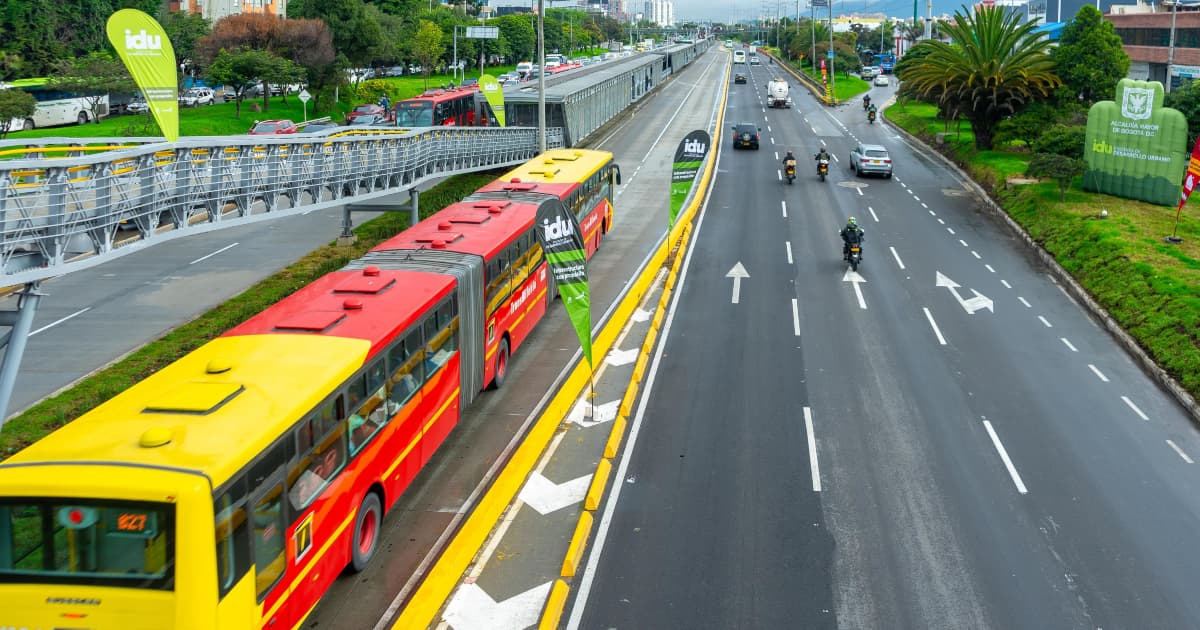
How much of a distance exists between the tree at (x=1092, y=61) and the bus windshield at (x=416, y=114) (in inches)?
1198

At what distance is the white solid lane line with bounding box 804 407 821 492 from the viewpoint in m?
16.2

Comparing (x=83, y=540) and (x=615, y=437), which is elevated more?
(x=83, y=540)

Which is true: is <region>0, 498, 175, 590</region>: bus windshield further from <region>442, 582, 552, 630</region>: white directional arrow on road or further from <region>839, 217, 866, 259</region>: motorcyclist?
<region>839, 217, 866, 259</region>: motorcyclist

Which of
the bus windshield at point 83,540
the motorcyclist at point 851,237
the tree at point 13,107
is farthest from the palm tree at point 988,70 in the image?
the bus windshield at point 83,540

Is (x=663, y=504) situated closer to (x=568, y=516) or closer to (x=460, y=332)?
(x=568, y=516)

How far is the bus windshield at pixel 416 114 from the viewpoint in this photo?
50.1 metres

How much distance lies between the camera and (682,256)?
32781 mm

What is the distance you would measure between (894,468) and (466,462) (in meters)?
7.10

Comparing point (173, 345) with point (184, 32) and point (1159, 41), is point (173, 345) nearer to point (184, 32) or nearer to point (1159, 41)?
point (184, 32)

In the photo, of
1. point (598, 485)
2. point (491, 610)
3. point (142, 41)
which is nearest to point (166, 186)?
point (142, 41)

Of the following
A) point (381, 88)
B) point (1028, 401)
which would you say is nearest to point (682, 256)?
point (1028, 401)

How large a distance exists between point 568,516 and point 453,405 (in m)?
3.01

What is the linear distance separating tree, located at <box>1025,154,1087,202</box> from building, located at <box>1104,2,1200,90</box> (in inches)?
1258

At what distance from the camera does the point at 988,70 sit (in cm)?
4862
